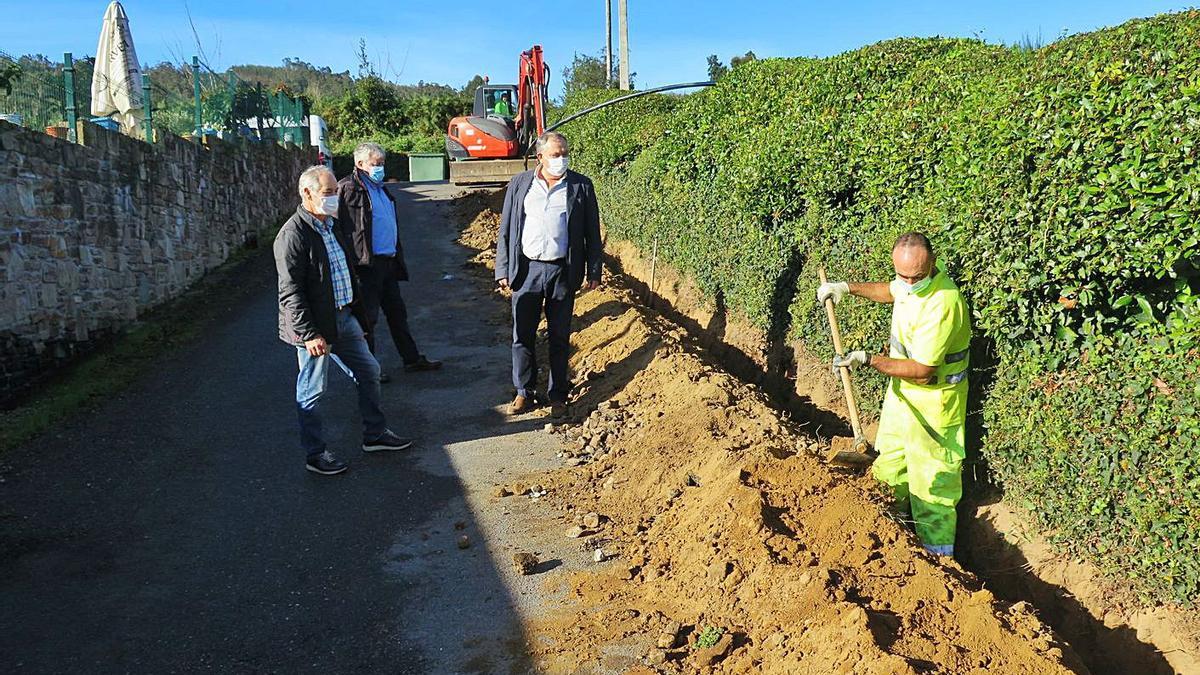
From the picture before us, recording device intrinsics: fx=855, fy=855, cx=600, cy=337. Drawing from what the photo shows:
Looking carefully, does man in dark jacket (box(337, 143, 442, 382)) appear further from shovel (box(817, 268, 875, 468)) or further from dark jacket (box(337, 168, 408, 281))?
shovel (box(817, 268, 875, 468))

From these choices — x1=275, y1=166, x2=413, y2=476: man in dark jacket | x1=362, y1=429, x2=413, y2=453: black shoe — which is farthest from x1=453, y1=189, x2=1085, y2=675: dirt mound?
x1=275, y1=166, x2=413, y2=476: man in dark jacket

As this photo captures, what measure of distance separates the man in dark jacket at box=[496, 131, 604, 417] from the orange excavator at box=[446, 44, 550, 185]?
11510mm

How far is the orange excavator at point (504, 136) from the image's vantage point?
1792 cm

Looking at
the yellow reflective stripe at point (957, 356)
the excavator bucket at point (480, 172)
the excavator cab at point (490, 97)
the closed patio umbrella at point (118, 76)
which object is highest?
the excavator cab at point (490, 97)

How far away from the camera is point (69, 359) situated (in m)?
8.33

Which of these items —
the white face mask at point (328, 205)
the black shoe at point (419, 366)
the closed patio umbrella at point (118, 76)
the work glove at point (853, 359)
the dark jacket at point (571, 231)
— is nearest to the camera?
the work glove at point (853, 359)

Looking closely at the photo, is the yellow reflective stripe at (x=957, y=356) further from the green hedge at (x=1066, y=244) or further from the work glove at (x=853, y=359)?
the work glove at (x=853, y=359)

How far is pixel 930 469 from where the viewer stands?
470 cm

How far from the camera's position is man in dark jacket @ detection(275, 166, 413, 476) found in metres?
5.32

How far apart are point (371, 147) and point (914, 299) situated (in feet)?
15.6

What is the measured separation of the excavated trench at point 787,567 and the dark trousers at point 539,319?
509 millimetres

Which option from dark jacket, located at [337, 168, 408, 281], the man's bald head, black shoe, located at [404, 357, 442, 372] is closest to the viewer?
the man's bald head

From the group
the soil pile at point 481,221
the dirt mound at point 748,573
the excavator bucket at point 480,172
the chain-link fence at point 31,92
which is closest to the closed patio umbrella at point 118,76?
the chain-link fence at point 31,92

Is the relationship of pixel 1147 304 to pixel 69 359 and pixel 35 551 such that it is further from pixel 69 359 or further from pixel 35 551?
pixel 69 359
